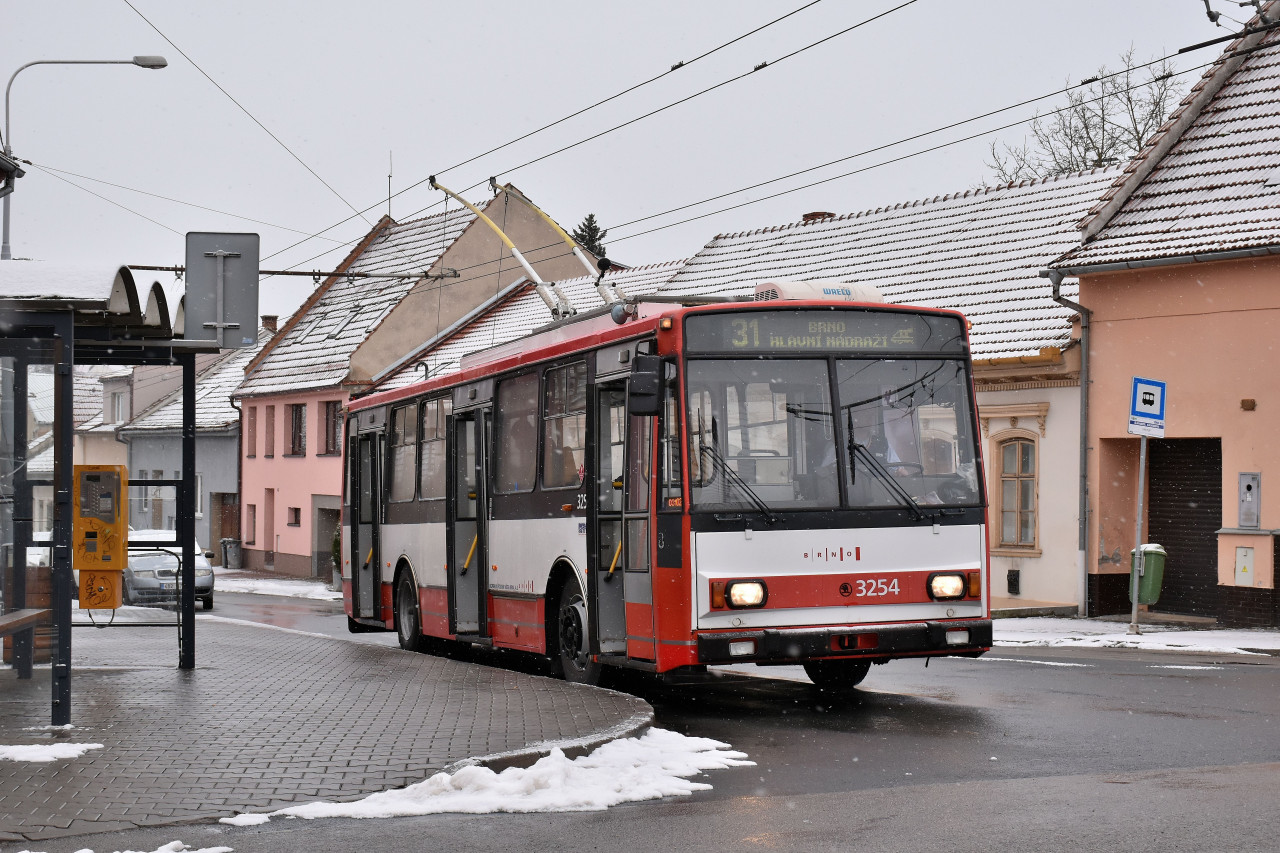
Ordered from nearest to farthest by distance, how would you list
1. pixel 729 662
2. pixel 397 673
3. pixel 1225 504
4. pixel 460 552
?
pixel 729 662
pixel 397 673
pixel 460 552
pixel 1225 504

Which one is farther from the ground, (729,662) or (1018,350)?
(1018,350)

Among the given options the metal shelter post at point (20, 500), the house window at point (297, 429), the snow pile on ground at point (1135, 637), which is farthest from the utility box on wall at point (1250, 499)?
the house window at point (297, 429)

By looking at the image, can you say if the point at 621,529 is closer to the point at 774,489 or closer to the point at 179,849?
the point at 774,489

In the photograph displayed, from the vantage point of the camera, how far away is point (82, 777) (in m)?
8.52

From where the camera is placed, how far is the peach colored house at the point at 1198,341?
2105 cm

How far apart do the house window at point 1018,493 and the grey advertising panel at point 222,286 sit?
45.8ft

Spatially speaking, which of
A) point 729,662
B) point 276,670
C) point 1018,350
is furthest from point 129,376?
point 729,662

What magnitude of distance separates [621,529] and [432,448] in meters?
5.67

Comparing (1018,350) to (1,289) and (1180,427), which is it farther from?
(1,289)

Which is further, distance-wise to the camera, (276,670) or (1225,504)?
(1225,504)

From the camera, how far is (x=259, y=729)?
33.7 feet

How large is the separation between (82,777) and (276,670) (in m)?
6.01

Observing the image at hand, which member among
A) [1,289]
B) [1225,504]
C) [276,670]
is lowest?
[276,670]

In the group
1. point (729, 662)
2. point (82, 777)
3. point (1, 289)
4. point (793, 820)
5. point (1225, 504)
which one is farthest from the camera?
point (1225, 504)
